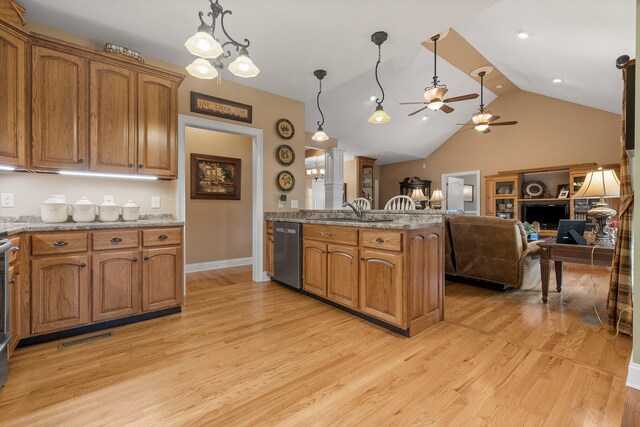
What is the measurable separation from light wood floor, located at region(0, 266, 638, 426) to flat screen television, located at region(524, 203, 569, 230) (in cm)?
458

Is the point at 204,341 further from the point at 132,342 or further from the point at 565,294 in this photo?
the point at 565,294

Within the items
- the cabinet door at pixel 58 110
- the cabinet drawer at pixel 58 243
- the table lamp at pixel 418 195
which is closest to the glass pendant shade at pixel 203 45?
the cabinet door at pixel 58 110

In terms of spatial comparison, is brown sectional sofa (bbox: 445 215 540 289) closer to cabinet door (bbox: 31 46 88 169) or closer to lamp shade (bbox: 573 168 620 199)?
lamp shade (bbox: 573 168 620 199)

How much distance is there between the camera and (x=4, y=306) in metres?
1.76

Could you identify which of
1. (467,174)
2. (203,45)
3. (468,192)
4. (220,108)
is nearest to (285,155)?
(220,108)

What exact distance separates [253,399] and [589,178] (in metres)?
3.41

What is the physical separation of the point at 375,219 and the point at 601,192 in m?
2.06

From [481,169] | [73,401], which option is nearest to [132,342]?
[73,401]

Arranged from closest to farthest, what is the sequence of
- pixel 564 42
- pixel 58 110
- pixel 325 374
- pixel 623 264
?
pixel 325 374 < pixel 623 264 < pixel 58 110 < pixel 564 42

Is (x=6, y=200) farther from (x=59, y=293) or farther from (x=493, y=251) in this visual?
(x=493, y=251)

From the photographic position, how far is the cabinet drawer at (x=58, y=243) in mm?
2168

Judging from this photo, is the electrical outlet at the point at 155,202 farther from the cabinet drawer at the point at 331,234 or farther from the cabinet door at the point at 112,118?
the cabinet drawer at the point at 331,234

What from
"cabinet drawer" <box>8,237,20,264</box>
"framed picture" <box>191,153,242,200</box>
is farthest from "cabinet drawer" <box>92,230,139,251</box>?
"framed picture" <box>191,153,242,200</box>

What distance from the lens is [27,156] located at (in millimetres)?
2342
